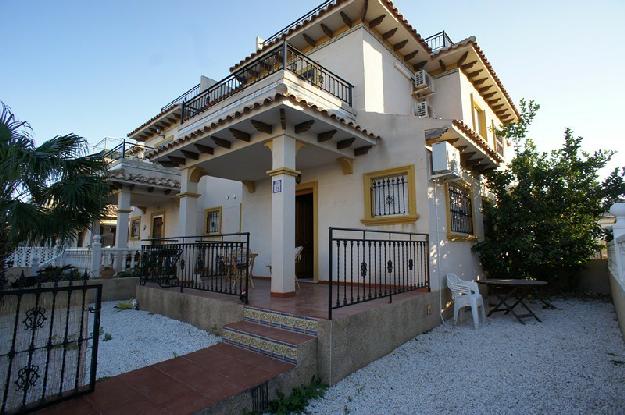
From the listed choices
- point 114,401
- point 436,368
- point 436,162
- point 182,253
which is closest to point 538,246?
point 436,162

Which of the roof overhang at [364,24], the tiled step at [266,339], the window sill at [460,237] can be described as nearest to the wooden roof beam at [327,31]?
the roof overhang at [364,24]

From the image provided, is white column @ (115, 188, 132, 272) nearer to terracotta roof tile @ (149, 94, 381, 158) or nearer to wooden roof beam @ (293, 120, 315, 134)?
terracotta roof tile @ (149, 94, 381, 158)

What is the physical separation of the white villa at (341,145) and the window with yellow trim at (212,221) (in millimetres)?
83

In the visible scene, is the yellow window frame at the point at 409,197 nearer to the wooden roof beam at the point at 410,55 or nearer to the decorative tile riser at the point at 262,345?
the decorative tile riser at the point at 262,345

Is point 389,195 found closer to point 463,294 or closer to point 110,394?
point 463,294

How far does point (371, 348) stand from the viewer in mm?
4207

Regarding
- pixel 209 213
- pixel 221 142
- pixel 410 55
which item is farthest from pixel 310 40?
pixel 209 213

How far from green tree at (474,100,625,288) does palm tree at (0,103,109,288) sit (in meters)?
8.06

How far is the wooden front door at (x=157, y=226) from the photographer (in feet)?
47.4

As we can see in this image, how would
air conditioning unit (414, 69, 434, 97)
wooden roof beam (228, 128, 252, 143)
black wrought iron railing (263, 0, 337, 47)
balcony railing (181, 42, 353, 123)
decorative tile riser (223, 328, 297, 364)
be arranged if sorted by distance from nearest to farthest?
decorative tile riser (223, 328, 297, 364) → wooden roof beam (228, 128, 252, 143) → balcony railing (181, 42, 353, 123) → black wrought iron railing (263, 0, 337, 47) → air conditioning unit (414, 69, 434, 97)

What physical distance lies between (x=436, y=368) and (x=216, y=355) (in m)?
2.67

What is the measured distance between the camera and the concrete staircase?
3518 millimetres

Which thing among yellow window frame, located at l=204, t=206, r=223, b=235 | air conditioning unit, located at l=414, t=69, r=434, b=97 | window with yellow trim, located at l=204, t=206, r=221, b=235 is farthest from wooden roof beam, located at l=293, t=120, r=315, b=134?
window with yellow trim, located at l=204, t=206, r=221, b=235

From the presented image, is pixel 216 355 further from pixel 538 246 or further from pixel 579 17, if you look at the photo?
pixel 538 246
